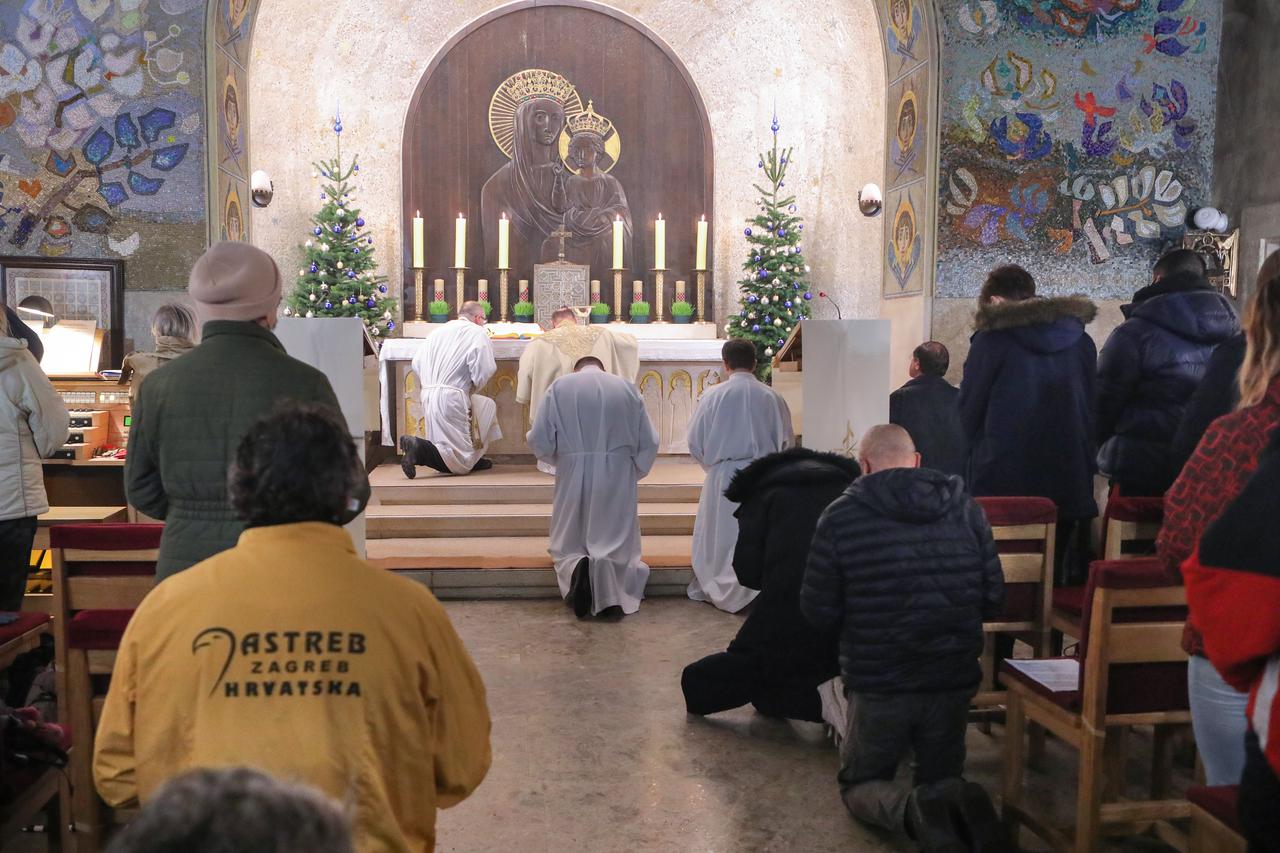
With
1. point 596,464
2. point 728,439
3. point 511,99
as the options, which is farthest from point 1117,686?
point 511,99

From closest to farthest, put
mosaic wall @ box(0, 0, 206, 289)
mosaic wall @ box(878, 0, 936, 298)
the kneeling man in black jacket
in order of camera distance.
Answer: the kneeling man in black jacket < mosaic wall @ box(0, 0, 206, 289) < mosaic wall @ box(878, 0, 936, 298)

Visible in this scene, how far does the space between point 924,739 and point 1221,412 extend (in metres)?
1.43

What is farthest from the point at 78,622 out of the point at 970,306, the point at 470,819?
the point at 970,306

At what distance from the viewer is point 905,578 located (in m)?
3.56

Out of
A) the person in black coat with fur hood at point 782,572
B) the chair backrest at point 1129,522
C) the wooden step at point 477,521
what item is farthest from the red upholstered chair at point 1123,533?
the wooden step at point 477,521

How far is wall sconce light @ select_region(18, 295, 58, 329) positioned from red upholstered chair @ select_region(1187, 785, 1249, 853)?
7.83 metres

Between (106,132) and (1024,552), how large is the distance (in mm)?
7426

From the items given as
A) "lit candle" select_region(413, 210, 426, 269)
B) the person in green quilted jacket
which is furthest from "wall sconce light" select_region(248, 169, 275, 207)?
the person in green quilted jacket

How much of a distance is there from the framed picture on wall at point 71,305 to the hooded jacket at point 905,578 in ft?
21.0

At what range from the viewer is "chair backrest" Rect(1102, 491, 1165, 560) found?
4.31 meters

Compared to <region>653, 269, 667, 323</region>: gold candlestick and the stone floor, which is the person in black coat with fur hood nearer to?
the stone floor

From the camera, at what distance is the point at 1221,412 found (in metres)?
3.49

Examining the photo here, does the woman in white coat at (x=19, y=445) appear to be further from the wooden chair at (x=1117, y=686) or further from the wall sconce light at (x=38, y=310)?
the wooden chair at (x=1117, y=686)

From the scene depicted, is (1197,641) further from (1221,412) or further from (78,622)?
(78,622)
